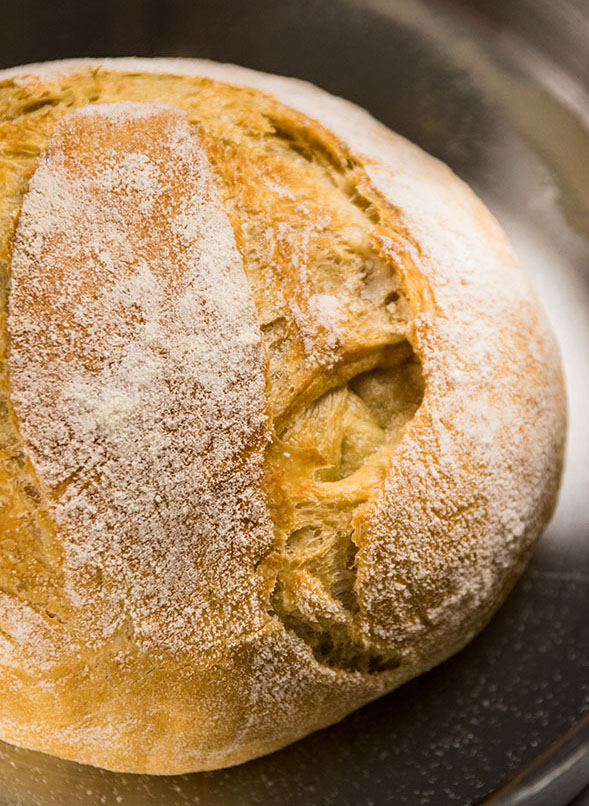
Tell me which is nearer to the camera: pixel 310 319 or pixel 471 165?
pixel 310 319

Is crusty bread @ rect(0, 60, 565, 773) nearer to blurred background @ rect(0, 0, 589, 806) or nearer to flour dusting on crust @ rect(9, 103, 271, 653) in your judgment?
flour dusting on crust @ rect(9, 103, 271, 653)

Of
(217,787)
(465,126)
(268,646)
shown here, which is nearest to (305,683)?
(268,646)

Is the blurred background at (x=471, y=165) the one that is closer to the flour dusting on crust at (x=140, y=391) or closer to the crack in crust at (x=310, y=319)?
the crack in crust at (x=310, y=319)

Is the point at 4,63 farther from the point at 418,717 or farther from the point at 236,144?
the point at 418,717

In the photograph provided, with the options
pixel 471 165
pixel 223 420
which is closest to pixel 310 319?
pixel 223 420

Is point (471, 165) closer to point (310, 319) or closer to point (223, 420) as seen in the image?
point (310, 319)
